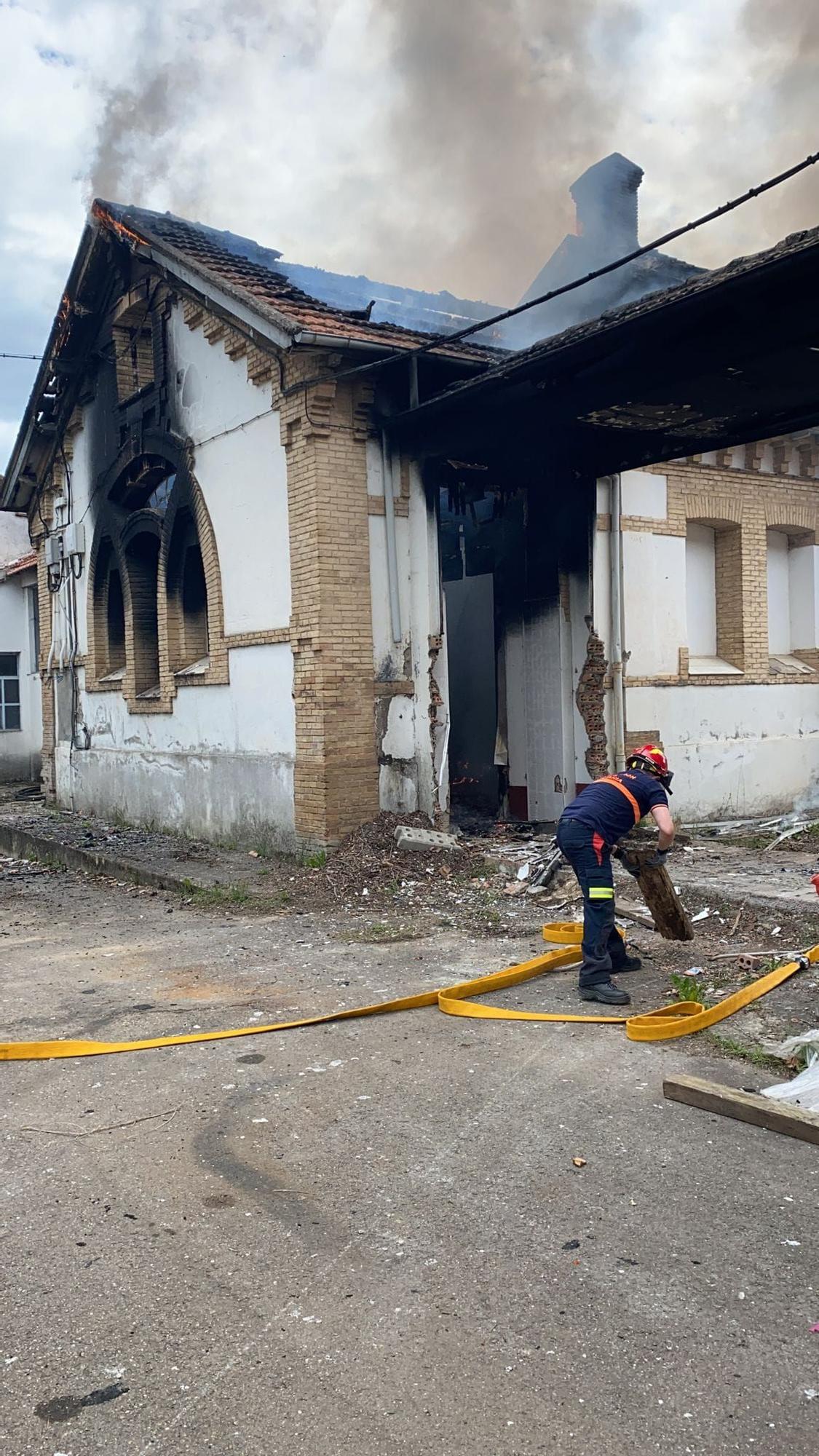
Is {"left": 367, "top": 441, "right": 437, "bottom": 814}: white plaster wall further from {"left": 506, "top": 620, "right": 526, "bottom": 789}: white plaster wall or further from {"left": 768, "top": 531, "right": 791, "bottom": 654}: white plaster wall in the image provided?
{"left": 768, "top": 531, "right": 791, "bottom": 654}: white plaster wall

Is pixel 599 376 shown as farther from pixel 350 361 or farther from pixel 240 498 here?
pixel 240 498

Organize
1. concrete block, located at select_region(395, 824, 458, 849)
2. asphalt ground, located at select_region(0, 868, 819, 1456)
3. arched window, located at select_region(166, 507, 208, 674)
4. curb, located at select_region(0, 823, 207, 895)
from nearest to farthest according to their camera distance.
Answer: asphalt ground, located at select_region(0, 868, 819, 1456) → concrete block, located at select_region(395, 824, 458, 849) → curb, located at select_region(0, 823, 207, 895) → arched window, located at select_region(166, 507, 208, 674)

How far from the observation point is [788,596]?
13.3 metres

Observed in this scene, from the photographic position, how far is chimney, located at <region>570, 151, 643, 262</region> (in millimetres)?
16672

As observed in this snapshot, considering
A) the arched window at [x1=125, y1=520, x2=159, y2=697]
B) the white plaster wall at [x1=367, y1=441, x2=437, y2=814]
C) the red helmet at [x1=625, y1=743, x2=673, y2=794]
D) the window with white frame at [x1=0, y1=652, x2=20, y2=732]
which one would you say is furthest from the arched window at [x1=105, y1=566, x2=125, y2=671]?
the red helmet at [x1=625, y1=743, x2=673, y2=794]

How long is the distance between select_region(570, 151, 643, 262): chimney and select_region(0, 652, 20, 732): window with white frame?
46.8ft

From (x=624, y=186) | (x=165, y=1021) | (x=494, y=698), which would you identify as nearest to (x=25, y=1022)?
(x=165, y=1021)

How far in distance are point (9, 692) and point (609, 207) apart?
1518 cm

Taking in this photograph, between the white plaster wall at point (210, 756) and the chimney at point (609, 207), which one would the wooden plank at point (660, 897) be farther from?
the chimney at point (609, 207)

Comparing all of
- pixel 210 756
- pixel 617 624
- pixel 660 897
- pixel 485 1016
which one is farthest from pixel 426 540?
pixel 485 1016

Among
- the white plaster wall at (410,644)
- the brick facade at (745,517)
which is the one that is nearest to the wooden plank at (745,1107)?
the white plaster wall at (410,644)

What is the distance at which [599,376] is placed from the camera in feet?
27.2

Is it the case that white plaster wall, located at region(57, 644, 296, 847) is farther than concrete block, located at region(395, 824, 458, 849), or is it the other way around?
white plaster wall, located at region(57, 644, 296, 847)

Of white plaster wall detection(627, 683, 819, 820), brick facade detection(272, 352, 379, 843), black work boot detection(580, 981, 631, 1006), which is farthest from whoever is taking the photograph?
white plaster wall detection(627, 683, 819, 820)
